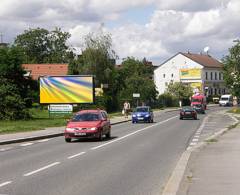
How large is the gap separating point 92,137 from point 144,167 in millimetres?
11224

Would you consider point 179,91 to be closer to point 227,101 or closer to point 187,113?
point 227,101

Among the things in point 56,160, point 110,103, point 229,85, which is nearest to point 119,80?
point 110,103

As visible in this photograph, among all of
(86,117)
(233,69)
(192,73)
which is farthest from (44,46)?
(86,117)

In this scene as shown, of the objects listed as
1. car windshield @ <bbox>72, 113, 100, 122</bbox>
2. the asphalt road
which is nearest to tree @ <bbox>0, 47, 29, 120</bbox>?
car windshield @ <bbox>72, 113, 100, 122</bbox>

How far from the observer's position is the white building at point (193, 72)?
139875 millimetres

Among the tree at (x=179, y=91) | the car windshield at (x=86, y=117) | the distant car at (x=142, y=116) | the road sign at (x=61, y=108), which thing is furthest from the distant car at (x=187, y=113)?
the tree at (x=179, y=91)

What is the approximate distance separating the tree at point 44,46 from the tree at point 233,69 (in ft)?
173

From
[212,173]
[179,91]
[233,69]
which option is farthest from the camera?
[179,91]

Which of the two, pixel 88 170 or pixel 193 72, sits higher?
pixel 193 72

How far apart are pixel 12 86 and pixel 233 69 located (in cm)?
3482

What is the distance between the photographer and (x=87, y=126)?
85.0ft

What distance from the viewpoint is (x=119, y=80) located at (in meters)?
92.1

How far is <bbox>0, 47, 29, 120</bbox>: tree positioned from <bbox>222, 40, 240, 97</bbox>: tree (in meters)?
29.2

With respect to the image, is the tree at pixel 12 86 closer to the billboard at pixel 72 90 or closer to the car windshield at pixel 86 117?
the billboard at pixel 72 90
